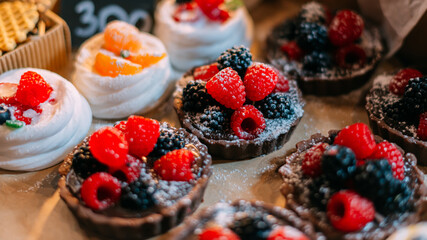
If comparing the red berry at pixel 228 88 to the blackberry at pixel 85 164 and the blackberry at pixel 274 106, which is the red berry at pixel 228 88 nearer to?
the blackberry at pixel 274 106

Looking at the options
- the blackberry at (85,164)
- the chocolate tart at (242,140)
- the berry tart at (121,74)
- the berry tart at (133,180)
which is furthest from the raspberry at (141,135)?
the berry tart at (121,74)

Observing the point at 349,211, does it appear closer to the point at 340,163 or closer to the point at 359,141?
the point at 340,163

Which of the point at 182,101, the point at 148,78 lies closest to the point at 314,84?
the point at 182,101

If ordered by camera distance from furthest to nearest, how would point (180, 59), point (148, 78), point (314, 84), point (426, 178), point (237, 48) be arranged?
point (180, 59) < point (314, 84) < point (148, 78) < point (237, 48) < point (426, 178)

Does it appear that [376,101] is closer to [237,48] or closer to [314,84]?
[314,84]

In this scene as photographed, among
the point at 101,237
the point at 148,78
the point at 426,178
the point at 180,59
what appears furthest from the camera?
the point at 180,59

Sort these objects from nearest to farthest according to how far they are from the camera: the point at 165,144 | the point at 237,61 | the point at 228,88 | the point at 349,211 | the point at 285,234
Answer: the point at 285,234
the point at 349,211
the point at 165,144
the point at 228,88
the point at 237,61

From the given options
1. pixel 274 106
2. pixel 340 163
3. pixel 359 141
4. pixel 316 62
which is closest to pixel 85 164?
pixel 274 106
